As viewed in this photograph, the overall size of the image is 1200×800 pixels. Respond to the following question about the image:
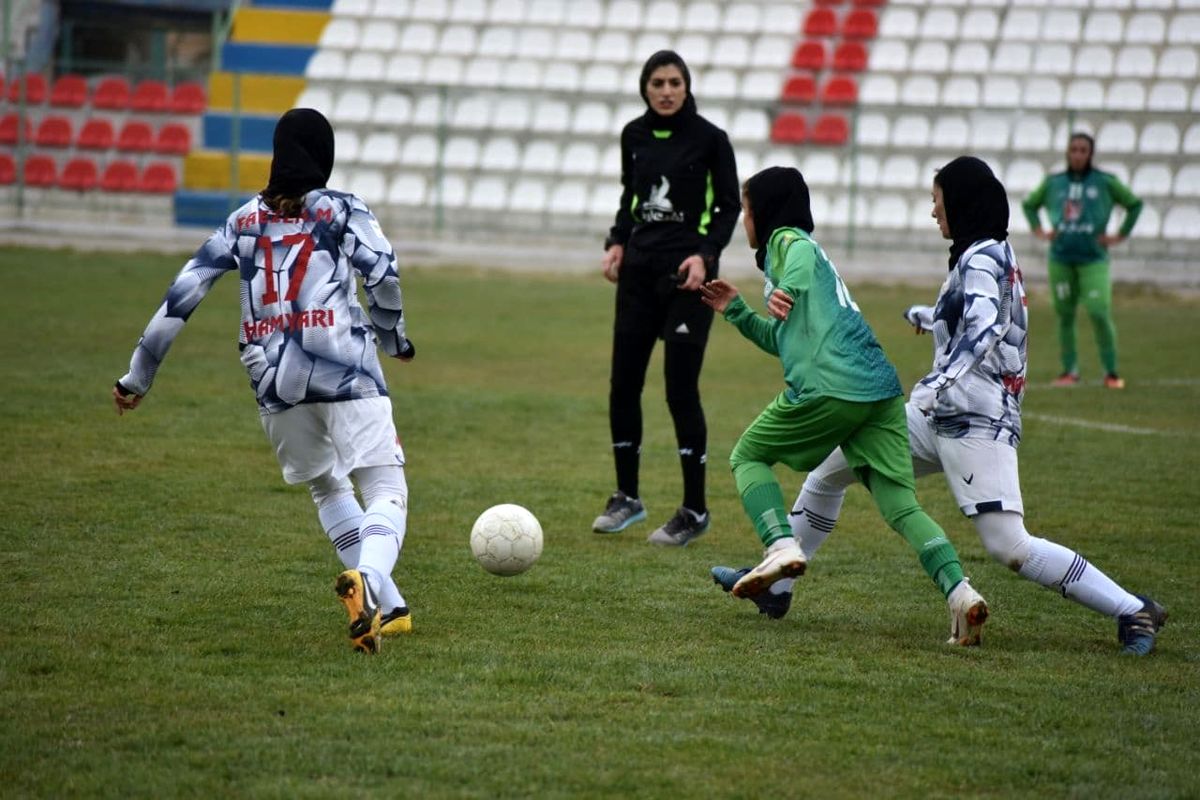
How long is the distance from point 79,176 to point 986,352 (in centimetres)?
2334

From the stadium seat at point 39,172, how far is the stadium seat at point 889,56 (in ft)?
44.6

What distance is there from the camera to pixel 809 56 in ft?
88.0

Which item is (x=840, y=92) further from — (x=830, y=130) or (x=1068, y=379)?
(x=1068, y=379)

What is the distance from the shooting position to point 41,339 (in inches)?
564

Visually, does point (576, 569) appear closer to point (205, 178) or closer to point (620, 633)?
point (620, 633)

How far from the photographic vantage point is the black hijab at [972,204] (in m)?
5.71

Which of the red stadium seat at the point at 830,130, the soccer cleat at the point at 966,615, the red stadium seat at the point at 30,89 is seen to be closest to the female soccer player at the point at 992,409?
the soccer cleat at the point at 966,615

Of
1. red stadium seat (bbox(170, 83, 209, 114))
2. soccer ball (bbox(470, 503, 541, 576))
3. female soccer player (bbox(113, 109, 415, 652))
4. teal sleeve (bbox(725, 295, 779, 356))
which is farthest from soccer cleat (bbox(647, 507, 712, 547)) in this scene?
red stadium seat (bbox(170, 83, 209, 114))

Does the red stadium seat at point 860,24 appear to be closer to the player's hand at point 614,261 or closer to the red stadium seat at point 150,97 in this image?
the red stadium seat at point 150,97

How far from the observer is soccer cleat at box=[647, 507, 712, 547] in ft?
24.9

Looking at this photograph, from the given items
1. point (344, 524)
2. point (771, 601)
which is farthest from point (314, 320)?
point (771, 601)

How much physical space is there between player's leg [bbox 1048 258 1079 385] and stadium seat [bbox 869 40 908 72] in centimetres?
1289

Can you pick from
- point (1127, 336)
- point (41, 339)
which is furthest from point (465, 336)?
point (1127, 336)

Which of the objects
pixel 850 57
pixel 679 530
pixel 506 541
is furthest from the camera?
pixel 850 57
